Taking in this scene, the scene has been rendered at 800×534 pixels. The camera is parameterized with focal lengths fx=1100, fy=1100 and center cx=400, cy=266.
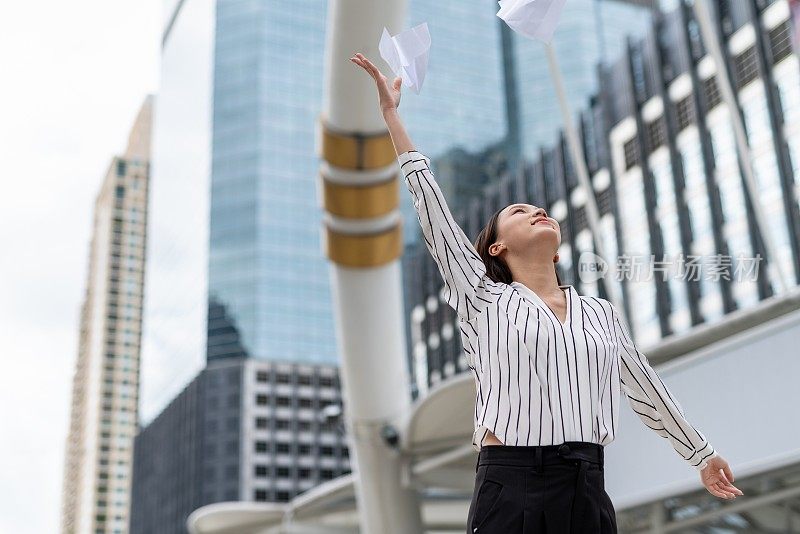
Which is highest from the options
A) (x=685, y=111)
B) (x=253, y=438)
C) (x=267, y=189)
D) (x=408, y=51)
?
(x=267, y=189)

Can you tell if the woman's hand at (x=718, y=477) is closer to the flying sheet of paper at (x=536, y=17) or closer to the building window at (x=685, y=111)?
the flying sheet of paper at (x=536, y=17)

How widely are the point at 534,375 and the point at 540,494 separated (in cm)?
29

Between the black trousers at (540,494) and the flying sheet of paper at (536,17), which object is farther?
the flying sheet of paper at (536,17)

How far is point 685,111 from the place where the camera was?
183 feet

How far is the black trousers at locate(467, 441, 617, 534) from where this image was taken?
260 centimetres

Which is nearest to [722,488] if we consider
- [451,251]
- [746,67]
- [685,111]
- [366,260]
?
[451,251]

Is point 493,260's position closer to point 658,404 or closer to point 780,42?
point 658,404

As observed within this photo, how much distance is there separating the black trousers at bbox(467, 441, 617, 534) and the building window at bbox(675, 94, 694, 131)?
5470 cm

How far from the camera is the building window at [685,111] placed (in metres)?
55.1

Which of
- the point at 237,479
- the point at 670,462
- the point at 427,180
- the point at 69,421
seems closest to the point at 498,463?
the point at 427,180

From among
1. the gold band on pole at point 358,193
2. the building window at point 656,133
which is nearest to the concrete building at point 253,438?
the building window at point 656,133

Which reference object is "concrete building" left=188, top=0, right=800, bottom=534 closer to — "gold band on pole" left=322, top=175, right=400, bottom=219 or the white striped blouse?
"gold band on pole" left=322, top=175, right=400, bottom=219

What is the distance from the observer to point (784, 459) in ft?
28.0

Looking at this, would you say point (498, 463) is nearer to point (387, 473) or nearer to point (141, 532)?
point (387, 473)
